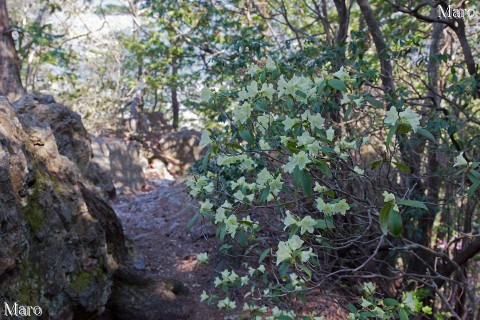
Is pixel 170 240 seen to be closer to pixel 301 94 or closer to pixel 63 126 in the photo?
pixel 63 126

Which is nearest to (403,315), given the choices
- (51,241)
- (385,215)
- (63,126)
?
(385,215)

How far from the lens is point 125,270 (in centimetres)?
396

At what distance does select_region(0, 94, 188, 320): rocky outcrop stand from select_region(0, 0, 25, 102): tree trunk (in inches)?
113

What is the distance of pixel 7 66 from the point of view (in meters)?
6.04

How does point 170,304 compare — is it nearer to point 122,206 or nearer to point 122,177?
point 122,206

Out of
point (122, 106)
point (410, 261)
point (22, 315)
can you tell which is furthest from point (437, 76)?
point (122, 106)

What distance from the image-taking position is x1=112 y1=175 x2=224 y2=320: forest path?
4422 millimetres

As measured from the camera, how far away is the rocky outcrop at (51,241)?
2.52m

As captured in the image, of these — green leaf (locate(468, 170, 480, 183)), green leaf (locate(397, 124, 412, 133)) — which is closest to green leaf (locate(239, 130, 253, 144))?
green leaf (locate(397, 124, 412, 133))

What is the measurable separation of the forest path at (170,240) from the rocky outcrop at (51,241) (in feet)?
1.31

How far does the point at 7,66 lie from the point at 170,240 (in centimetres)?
352

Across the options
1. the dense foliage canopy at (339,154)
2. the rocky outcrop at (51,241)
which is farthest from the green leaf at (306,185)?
the rocky outcrop at (51,241)

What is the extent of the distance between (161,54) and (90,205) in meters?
4.31

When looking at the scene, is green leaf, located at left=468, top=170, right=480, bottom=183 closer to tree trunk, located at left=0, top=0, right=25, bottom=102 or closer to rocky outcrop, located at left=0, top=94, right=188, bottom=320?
rocky outcrop, located at left=0, top=94, right=188, bottom=320
